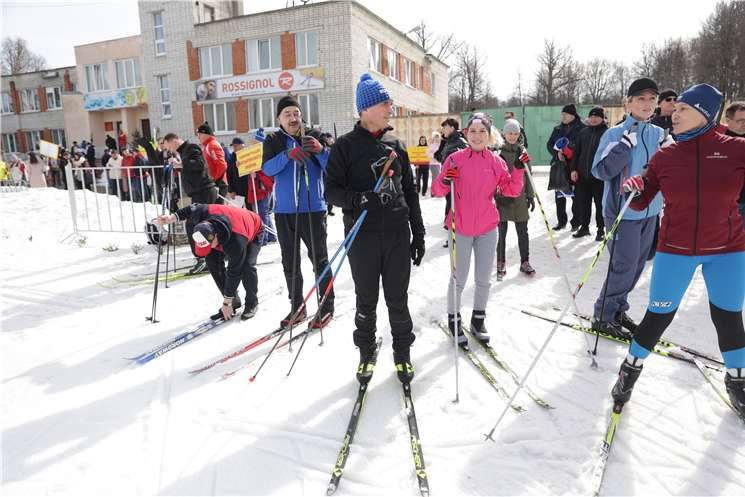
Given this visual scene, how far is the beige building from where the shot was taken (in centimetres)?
2494

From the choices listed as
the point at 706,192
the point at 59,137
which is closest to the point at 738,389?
the point at 706,192

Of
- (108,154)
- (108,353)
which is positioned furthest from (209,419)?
(108,154)

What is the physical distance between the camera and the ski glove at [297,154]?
3.72 metres

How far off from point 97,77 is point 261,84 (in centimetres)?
1311

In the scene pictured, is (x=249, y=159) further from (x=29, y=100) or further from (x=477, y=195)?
(x=29, y=100)

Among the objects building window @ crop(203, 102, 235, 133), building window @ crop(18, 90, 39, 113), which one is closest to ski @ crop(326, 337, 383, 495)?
building window @ crop(203, 102, 235, 133)

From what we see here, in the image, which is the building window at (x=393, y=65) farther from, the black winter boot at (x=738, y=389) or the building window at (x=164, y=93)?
the black winter boot at (x=738, y=389)

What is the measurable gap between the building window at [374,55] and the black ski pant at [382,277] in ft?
66.8

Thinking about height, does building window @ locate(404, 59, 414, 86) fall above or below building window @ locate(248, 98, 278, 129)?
above

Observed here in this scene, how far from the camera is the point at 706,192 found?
248 centimetres

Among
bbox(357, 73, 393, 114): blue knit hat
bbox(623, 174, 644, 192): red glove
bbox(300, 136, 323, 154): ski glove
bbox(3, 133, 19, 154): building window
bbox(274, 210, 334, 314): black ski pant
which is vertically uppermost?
bbox(3, 133, 19, 154): building window

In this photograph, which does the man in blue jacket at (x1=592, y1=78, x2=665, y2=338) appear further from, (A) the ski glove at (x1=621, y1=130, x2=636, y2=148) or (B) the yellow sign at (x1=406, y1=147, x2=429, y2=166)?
(B) the yellow sign at (x1=406, y1=147, x2=429, y2=166)

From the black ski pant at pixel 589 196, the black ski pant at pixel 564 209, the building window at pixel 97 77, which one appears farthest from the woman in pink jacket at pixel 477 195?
the building window at pixel 97 77

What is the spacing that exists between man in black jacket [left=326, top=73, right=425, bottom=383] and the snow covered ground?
593 mm
